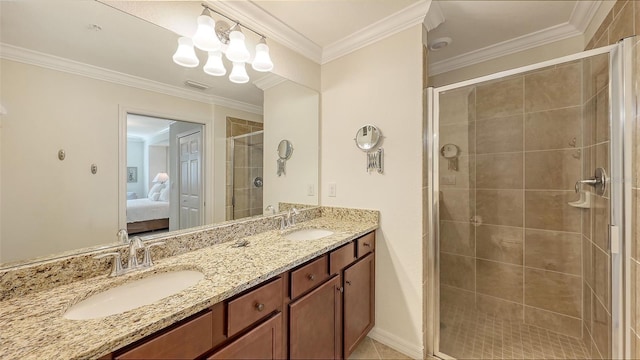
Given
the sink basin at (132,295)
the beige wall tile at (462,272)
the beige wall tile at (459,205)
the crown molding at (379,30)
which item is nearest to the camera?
the sink basin at (132,295)

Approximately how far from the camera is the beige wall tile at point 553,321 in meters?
1.81

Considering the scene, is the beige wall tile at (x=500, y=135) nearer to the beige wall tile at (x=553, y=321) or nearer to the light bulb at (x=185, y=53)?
the beige wall tile at (x=553, y=321)

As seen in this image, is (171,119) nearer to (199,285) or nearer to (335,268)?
(199,285)

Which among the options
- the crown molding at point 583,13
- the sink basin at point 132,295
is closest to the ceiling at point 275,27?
the crown molding at point 583,13

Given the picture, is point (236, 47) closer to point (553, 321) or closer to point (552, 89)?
point (552, 89)

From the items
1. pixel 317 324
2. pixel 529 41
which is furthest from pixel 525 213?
pixel 317 324

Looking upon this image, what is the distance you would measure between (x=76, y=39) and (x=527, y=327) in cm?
337

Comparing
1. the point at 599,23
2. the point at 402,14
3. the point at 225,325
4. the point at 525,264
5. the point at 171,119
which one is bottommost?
the point at 525,264

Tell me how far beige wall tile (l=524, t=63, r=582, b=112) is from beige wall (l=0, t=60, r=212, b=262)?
104 inches

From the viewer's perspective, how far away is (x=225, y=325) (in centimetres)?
84

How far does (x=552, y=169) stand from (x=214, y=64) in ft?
8.34

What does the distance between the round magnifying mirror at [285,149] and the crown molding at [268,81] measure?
432 mm

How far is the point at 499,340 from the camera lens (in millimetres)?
1813

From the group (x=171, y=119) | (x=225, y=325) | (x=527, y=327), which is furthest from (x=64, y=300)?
(x=527, y=327)
